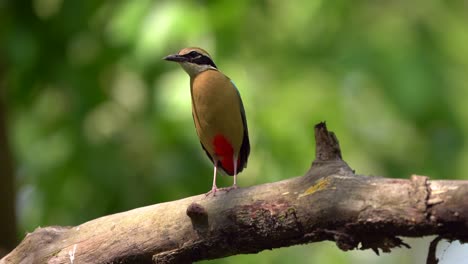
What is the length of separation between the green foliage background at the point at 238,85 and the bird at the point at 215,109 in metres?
0.43

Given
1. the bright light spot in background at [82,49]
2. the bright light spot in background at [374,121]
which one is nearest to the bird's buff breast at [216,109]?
the bright light spot in background at [374,121]

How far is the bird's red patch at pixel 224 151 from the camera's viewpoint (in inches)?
180

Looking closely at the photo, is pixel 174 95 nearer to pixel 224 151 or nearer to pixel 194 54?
pixel 194 54

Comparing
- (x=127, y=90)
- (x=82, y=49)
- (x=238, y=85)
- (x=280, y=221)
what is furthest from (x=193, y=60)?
(x=280, y=221)

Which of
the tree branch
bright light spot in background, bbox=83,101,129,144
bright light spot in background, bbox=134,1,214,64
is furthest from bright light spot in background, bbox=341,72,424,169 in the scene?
the tree branch

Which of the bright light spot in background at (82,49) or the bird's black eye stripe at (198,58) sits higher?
the bright light spot in background at (82,49)

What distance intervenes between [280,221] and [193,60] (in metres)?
1.88

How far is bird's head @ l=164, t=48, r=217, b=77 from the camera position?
4699 millimetres

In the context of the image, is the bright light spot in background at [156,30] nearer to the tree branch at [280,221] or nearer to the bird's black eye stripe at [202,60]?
the bird's black eye stripe at [202,60]

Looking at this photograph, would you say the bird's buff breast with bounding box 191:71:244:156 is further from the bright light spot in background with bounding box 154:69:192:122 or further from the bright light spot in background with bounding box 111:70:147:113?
the bright light spot in background with bounding box 111:70:147:113

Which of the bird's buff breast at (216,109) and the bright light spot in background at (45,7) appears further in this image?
the bright light spot in background at (45,7)

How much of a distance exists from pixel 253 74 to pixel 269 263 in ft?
4.53

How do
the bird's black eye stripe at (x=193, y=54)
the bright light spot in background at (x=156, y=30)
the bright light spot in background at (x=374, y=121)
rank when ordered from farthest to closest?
the bright light spot in background at (x=374, y=121) < the bright light spot in background at (x=156, y=30) < the bird's black eye stripe at (x=193, y=54)

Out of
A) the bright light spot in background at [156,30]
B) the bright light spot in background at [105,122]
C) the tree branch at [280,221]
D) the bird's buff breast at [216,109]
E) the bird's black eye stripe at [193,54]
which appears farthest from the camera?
the bright light spot in background at [105,122]
